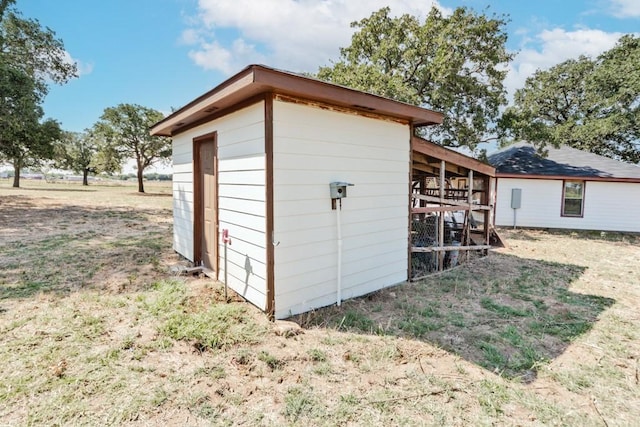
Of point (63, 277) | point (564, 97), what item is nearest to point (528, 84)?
point (564, 97)

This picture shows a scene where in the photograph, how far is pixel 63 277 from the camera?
4590mm

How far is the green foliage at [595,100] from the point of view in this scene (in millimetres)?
16062

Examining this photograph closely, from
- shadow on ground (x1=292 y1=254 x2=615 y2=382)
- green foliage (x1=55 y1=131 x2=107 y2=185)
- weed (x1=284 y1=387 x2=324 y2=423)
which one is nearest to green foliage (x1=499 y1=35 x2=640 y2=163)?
shadow on ground (x1=292 y1=254 x2=615 y2=382)

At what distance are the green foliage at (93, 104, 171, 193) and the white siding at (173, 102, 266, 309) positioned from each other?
22.7 meters

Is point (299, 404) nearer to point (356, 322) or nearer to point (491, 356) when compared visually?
point (356, 322)

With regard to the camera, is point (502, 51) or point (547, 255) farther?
point (502, 51)

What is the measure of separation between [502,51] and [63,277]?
12.1 meters

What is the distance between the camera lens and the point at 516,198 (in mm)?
11258

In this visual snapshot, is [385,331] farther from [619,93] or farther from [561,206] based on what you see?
[619,93]

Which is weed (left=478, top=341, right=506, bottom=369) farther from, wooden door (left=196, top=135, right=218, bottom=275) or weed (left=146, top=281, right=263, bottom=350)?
wooden door (left=196, top=135, right=218, bottom=275)

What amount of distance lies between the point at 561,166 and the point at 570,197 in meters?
1.24

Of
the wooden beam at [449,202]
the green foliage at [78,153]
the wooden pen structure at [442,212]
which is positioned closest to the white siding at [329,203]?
the wooden pen structure at [442,212]

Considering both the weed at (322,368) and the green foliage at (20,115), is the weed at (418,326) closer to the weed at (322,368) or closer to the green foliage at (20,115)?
the weed at (322,368)

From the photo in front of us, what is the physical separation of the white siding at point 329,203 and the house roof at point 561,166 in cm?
873
